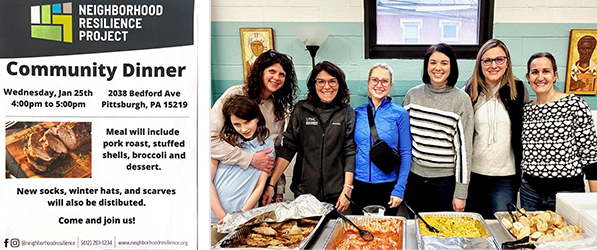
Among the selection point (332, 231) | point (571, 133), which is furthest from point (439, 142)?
point (332, 231)

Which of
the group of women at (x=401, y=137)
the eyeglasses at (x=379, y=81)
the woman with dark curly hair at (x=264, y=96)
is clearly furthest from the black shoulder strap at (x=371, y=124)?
the woman with dark curly hair at (x=264, y=96)

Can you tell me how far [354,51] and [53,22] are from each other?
187 centimetres

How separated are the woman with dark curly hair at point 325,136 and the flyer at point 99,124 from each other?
172 cm

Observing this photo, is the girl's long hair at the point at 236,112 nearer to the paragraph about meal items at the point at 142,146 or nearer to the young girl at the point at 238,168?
the young girl at the point at 238,168

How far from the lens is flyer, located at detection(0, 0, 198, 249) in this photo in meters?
0.62

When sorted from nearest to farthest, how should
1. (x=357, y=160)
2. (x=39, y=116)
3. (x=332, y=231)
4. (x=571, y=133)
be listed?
1. (x=39, y=116)
2. (x=332, y=231)
3. (x=571, y=133)
4. (x=357, y=160)

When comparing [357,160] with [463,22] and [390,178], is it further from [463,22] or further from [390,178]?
[463,22]

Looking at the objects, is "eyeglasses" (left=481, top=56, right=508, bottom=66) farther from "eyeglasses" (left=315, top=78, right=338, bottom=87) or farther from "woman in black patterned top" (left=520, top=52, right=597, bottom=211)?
"eyeglasses" (left=315, top=78, right=338, bottom=87)

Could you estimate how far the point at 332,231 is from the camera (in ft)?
6.21

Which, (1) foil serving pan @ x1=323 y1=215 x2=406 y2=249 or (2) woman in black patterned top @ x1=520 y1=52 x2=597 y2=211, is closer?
(1) foil serving pan @ x1=323 y1=215 x2=406 y2=249

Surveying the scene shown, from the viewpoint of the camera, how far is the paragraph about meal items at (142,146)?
2.07 ft

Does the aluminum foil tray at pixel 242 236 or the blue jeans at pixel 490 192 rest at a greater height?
the blue jeans at pixel 490 192

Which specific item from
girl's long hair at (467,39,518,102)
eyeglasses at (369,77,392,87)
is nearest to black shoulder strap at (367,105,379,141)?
eyeglasses at (369,77,392,87)

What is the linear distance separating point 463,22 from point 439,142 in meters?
0.65
